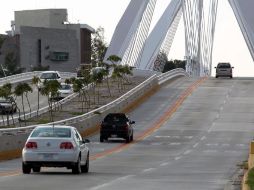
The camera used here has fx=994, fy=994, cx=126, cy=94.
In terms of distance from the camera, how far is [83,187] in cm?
2169

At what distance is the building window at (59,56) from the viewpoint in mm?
177750

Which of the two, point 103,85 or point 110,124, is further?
point 103,85

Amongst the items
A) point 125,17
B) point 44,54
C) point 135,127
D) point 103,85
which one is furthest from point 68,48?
point 135,127

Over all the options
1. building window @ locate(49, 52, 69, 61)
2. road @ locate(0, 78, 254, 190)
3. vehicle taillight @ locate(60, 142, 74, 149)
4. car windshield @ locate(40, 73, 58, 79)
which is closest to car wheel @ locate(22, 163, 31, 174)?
road @ locate(0, 78, 254, 190)

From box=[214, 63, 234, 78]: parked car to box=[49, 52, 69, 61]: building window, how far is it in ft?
251

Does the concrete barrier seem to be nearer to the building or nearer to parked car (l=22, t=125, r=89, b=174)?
parked car (l=22, t=125, r=89, b=174)

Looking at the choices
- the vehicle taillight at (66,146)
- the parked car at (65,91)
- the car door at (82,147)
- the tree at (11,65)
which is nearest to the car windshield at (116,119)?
the car door at (82,147)

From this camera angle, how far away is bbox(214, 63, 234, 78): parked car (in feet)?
339

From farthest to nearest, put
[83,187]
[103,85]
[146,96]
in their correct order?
[103,85], [146,96], [83,187]

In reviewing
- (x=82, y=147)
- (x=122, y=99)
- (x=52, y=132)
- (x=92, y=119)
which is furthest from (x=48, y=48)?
(x=52, y=132)

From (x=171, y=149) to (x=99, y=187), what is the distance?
2285 centimetres

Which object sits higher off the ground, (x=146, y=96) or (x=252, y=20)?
(x=252, y=20)

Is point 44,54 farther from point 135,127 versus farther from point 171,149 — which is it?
point 171,149

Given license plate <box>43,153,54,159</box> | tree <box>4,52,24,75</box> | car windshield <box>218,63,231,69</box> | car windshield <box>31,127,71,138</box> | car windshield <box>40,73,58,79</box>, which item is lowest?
tree <box>4,52,24,75</box>
